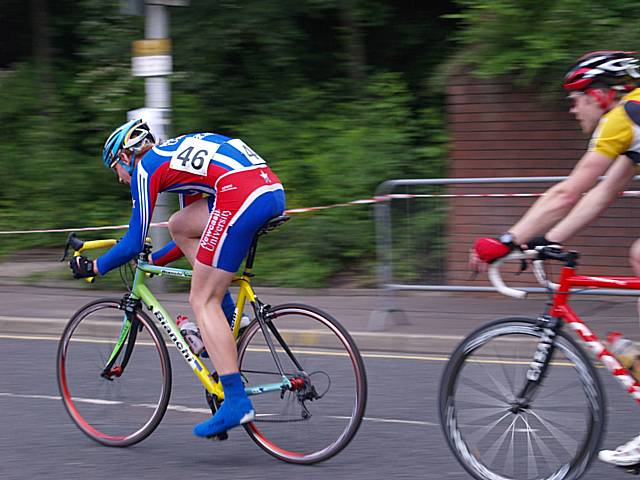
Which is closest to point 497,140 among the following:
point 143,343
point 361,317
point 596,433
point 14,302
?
point 361,317

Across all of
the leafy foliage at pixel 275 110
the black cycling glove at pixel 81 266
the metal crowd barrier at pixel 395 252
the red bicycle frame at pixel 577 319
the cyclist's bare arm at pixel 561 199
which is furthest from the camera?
the leafy foliage at pixel 275 110

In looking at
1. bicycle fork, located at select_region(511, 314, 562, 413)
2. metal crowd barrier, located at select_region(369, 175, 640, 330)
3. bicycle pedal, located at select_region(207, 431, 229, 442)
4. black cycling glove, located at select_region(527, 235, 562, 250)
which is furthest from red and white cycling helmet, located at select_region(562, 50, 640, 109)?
metal crowd barrier, located at select_region(369, 175, 640, 330)

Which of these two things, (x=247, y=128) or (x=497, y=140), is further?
(x=247, y=128)

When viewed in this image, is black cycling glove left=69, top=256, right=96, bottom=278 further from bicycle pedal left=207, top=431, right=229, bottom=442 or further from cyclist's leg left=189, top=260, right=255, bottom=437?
bicycle pedal left=207, top=431, right=229, bottom=442

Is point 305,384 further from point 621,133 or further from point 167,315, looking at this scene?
point 621,133

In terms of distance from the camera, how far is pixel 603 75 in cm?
478

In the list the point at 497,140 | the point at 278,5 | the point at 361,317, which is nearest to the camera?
the point at 361,317

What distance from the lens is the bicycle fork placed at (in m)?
4.77

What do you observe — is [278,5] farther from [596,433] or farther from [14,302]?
[596,433]

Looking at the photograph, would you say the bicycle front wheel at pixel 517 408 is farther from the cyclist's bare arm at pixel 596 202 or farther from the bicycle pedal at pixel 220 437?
the bicycle pedal at pixel 220 437

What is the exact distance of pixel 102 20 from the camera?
13.9 metres

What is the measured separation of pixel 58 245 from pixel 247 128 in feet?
9.24

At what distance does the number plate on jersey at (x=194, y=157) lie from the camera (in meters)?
5.51

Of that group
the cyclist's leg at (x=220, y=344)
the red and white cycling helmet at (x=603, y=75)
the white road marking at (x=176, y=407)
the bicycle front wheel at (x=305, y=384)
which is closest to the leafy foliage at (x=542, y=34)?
the white road marking at (x=176, y=407)
